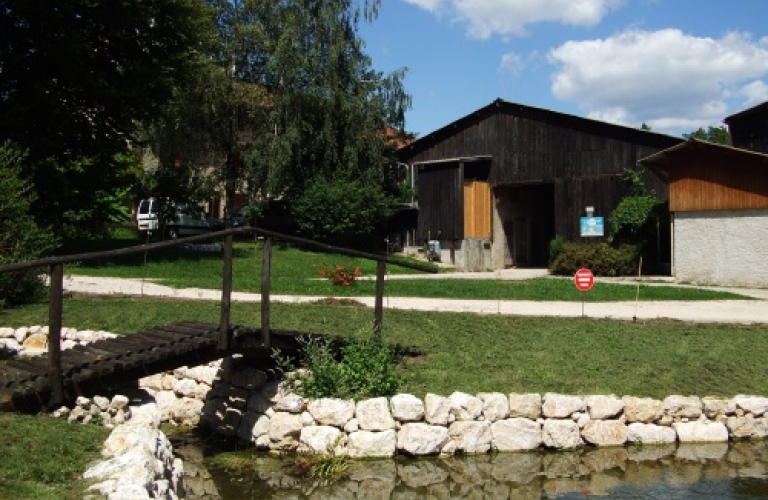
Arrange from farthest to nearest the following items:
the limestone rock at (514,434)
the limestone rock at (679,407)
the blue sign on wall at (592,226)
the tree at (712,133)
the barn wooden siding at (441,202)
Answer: the tree at (712,133) < the barn wooden siding at (441,202) < the blue sign on wall at (592,226) < the limestone rock at (679,407) < the limestone rock at (514,434)

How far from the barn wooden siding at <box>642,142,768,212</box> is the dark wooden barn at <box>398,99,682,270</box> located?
3.37 meters

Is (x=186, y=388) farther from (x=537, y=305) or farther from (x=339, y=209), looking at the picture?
(x=339, y=209)

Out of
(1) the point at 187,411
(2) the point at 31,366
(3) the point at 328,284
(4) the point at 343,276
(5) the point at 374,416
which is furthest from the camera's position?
(3) the point at 328,284

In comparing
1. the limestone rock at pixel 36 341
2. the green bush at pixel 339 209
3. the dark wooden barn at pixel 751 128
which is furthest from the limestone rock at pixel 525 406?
the green bush at pixel 339 209

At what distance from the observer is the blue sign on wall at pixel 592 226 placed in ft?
110

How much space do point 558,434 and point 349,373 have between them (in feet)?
9.24

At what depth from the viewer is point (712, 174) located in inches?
1095

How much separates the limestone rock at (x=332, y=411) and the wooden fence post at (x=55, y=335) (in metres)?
3.18

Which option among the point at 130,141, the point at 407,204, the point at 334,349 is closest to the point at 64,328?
the point at 334,349

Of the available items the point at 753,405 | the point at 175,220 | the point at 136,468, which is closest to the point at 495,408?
the point at 753,405

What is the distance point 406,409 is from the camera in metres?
9.75

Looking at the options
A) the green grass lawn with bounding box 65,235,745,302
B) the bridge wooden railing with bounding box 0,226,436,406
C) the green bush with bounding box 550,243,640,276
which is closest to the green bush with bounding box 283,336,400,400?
the bridge wooden railing with bounding box 0,226,436,406

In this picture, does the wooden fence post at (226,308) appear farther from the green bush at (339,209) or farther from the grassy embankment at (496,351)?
the green bush at (339,209)

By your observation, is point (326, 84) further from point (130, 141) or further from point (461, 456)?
point (461, 456)
